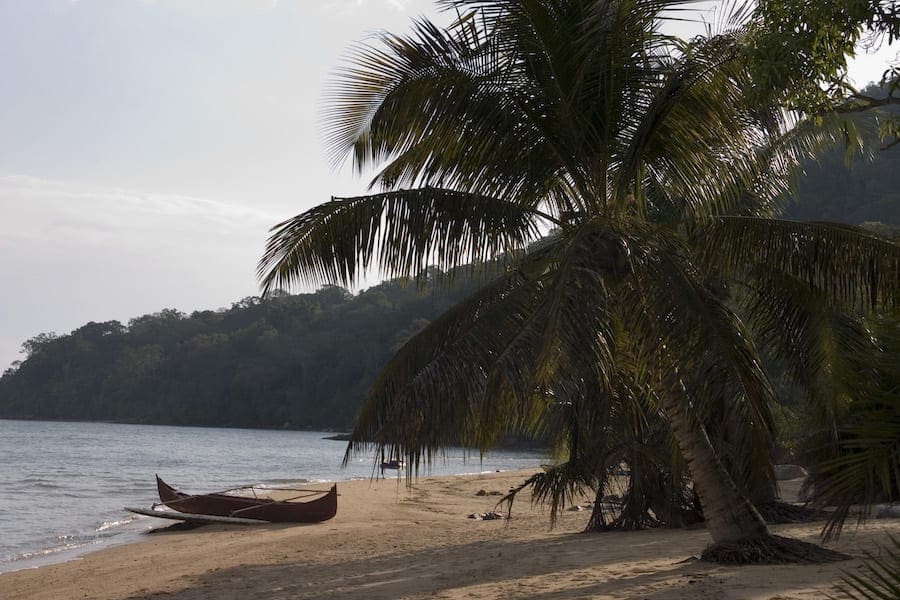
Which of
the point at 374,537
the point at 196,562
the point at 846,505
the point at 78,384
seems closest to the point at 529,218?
the point at 846,505

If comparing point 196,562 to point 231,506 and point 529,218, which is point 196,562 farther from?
point 529,218

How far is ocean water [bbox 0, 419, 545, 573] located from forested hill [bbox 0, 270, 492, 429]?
19094 millimetres

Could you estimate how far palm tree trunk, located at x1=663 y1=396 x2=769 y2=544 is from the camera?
25.1 feet

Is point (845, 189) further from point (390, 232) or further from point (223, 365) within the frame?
point (223, 365)

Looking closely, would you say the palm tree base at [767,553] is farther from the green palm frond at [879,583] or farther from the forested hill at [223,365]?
the forested hill at [223,365]

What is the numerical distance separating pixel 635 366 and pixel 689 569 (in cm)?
186

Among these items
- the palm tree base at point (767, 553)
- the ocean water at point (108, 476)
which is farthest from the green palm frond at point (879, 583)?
the ocean water at point (108, 476)

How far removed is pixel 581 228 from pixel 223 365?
102 meters

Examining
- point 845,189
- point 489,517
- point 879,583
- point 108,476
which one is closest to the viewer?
point 879,583

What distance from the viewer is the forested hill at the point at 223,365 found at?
92062 mm

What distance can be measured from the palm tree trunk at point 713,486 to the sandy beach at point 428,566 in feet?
1.31

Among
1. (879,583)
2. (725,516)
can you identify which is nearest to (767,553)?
(725,516)

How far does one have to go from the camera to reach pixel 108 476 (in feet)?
112

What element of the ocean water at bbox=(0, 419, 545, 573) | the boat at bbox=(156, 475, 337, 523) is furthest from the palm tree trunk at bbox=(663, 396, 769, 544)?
the boat at bbox=(156, 475, 337, 523)
